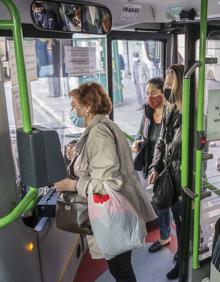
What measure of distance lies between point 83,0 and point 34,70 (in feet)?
2.19

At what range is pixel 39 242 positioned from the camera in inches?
87.4

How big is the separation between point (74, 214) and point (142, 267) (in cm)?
128

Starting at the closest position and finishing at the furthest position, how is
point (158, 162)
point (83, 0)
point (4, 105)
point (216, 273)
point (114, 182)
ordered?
1. point (4, 105)
2. point (114, 182)
3. point (216, 273)
4. point (83, 0)
5. point (158, 162)

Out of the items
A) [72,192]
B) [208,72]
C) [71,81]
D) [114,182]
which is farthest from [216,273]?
[71,81]

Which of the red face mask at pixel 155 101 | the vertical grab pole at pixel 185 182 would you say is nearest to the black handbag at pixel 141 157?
the red face mask at pixel 155 101

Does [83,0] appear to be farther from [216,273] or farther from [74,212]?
[216,273]

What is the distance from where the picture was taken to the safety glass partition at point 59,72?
2.62 metres

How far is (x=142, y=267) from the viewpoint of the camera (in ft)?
10.2

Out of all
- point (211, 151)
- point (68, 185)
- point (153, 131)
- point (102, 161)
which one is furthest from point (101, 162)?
point (153, 131)

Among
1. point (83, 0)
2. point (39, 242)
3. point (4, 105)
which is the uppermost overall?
point (83, 0)

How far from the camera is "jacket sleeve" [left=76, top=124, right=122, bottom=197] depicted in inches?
77.6

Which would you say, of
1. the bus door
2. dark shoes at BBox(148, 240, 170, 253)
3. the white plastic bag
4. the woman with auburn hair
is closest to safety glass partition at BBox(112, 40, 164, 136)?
the bus door

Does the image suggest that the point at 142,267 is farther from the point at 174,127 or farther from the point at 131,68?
the point at 131,68

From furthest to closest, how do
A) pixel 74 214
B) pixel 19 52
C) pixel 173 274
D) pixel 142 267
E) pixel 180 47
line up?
pixel 180 47, pixel 142 267, pixel 173 274, pixel 74 214, pixel 19 52
